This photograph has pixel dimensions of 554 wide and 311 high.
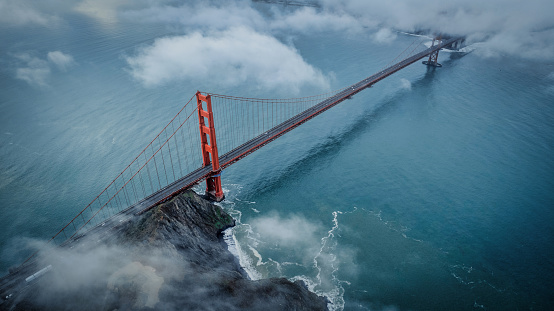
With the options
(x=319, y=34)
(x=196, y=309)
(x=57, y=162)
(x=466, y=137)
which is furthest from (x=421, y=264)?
(x=319, y=34)

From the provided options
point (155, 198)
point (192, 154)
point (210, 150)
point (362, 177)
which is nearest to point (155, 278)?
point (155, 198)

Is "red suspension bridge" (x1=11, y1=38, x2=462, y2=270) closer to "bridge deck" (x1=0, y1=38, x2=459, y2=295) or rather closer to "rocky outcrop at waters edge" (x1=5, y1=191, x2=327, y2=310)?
"bridge deck" (x1=0, y1=38, x2=459, y2=295)

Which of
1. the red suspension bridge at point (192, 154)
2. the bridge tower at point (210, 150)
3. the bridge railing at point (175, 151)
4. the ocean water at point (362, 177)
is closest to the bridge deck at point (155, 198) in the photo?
the red suspension bridge at point (192, 154)

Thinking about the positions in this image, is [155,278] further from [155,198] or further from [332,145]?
[332,145]

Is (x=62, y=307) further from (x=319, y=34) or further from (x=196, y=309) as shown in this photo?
(x=319, y=34)

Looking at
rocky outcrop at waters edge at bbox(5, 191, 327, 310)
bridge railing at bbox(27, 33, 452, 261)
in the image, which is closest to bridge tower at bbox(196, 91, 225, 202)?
bridge railing at bbox(27, 33, 452, 261)

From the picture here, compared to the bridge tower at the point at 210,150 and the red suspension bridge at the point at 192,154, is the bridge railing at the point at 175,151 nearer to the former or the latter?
the red suspension bridge at the point at 192,154
